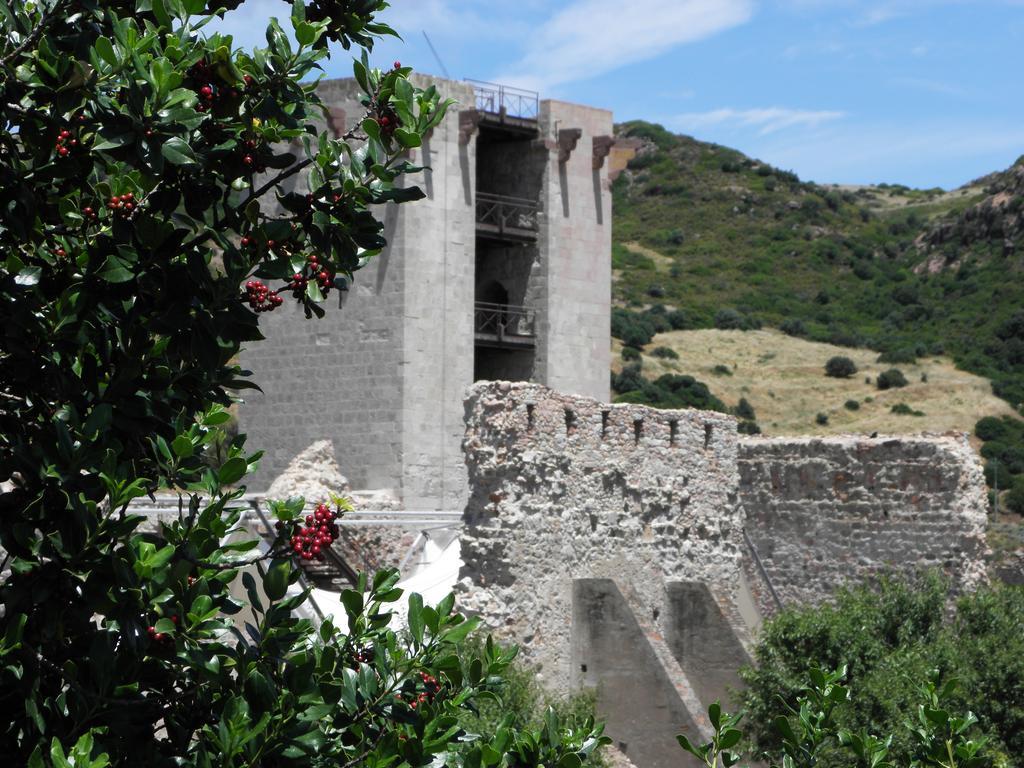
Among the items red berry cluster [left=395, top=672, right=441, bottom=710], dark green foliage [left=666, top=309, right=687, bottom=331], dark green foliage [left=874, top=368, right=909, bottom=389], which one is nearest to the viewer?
red berry cluster [left=395, top=672, right=441, bottom=710]

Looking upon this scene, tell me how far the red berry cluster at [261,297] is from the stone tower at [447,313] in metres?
19.4

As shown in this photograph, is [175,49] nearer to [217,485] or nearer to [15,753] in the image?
[217,485]

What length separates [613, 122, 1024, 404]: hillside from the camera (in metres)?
60.2

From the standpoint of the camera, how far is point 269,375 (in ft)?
83.5

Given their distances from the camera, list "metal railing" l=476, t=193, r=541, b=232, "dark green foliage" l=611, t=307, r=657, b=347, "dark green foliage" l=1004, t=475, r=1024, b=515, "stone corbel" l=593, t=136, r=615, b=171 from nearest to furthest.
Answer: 1. "metal railing" l=476, t=193, r=541, b=232
2. "stone corbel" l=593, t=136, r=615, b=171
3. "dark green foliage" l=1004, t=475, r=1024, b=515
4. "dark green foliage" l=611, t=307, r=657, b=347

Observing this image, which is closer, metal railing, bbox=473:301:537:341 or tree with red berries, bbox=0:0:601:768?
tree with red berries, bbox=0:0:601:768

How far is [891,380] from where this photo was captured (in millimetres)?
52344

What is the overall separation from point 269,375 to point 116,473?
21113 mm

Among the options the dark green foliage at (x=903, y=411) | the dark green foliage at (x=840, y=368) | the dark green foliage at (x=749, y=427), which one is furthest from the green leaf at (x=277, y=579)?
the dark green foliage at (x=840, y=368)

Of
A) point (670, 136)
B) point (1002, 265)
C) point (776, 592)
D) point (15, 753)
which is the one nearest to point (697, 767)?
point (776, 592)

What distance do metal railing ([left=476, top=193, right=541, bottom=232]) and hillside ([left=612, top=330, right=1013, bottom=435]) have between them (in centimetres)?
2219

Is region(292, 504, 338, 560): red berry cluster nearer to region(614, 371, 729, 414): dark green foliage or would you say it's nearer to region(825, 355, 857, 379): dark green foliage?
region(614, 371, 729, 414): dark green foliage

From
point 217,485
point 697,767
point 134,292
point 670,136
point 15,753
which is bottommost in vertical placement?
point 697,767

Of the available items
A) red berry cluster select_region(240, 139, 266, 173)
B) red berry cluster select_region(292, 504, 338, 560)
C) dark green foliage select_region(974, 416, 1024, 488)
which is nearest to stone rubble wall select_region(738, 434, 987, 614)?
red berry cluster select_region(292, 504, 338, 560)
